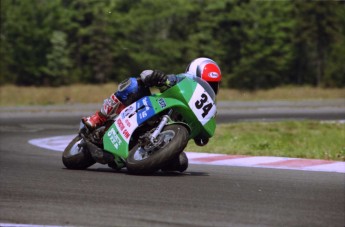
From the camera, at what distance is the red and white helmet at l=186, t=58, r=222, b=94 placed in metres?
8.49

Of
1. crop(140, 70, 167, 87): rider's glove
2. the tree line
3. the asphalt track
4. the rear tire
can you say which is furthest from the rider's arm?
the tree line

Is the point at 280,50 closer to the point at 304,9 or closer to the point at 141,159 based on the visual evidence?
the point at 304,9

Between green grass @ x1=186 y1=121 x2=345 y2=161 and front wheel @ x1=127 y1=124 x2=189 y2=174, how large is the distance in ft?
11.4

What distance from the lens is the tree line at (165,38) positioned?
2539 inches

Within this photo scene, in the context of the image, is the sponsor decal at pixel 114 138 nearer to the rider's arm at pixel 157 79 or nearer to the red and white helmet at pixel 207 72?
the rider's arm at pixel 157 79

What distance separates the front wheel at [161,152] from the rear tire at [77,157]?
43.1 inches

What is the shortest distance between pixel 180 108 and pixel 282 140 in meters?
7.21

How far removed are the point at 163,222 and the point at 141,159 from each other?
8.88 ft

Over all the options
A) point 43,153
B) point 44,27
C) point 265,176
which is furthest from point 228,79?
point 265,176

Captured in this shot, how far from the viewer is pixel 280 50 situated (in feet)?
220

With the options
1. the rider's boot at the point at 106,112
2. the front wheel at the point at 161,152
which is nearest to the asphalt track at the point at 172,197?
the front wheel at the point at 161,152

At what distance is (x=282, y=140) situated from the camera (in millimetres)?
15023

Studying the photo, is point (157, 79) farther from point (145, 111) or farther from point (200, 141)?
point (200, 141)

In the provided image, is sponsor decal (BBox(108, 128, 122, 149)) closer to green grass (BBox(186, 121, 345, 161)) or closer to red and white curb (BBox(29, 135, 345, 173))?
red and white curb (BBox(29, 135, 345, 173))
